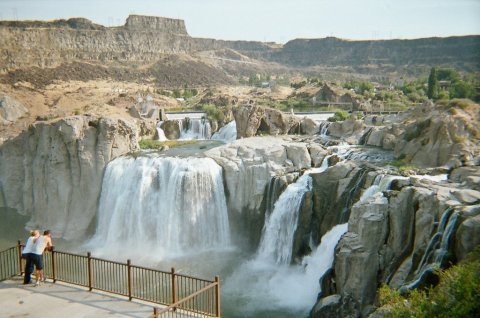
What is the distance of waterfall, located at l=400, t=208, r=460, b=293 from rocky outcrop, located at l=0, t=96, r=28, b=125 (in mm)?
31814

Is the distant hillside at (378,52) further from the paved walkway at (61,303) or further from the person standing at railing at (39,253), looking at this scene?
the paved walkway at (61,303)

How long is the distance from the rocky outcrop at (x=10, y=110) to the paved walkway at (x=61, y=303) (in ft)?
88.9

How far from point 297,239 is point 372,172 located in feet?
14.5

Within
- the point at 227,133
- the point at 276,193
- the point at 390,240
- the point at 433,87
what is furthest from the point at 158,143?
the point at 433,87

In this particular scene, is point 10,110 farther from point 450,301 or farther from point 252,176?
point 450,301

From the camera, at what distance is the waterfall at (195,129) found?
126 feet

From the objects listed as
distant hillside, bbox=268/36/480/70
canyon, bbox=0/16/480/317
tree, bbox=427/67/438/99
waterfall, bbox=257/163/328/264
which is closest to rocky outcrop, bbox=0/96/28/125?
canyon, bbox=0/16/480/317

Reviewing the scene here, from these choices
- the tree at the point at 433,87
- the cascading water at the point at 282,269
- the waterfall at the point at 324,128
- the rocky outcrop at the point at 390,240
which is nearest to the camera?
the rocky outcrop at the point at 390,240

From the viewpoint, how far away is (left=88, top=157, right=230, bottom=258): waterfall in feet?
82.3

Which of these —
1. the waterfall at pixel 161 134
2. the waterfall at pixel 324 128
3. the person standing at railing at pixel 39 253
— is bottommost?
the person standing at railing at pixel 39 253

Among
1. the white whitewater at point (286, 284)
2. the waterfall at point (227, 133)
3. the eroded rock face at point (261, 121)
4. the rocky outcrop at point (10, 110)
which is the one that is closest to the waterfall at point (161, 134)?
the waterfall at point (227, 133)

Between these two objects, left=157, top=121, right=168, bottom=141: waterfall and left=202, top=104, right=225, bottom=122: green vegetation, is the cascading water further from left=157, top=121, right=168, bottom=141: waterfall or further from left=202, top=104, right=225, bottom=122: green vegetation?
left=202, top=104, right=225, bottom=122: green vegetation

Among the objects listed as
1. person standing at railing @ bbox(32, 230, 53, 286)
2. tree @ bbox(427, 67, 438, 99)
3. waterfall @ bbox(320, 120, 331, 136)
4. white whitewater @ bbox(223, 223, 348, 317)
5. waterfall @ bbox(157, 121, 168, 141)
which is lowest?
white whitewater @ bbox(223, 223, 348, 317)

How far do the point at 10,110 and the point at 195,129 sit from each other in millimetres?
14029
